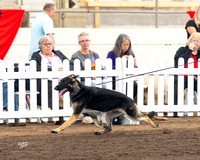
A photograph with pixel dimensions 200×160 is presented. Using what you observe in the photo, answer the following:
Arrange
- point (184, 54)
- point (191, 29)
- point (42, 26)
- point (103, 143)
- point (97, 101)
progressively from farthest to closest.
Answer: point (191, 29) → point (42, 26) → point (184, 54) → point (97, 101) → point (103, 143)

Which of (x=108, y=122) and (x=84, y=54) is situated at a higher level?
(x=84, y=54)

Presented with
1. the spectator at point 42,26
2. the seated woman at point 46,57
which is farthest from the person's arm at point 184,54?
the spectator at point 42,26

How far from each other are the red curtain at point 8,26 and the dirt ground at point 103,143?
3304 mm

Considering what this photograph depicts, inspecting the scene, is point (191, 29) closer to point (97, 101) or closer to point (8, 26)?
point (97, 101)

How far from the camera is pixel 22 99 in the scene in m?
8.51

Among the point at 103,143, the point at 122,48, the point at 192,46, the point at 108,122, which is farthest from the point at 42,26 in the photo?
the point at 103,143

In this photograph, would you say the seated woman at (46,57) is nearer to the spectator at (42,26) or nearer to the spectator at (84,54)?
the spectator at (84,54)

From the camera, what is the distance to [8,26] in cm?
1141

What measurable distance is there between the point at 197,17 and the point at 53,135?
14.5ft

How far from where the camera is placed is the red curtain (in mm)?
11296

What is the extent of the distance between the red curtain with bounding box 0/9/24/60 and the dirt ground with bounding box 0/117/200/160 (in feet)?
10.8

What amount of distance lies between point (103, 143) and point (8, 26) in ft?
18.5

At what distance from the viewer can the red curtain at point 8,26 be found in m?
11.3

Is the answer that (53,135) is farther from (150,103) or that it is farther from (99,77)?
(150,103)
